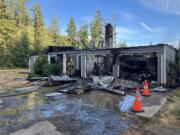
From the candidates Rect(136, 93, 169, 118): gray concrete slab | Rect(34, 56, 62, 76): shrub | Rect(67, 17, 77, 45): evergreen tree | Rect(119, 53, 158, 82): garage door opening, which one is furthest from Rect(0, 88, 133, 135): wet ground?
Rect(67, 17, 77, 45): evergreen tree

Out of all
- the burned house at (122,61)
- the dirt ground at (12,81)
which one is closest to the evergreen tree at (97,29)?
the burned house at (122,61)

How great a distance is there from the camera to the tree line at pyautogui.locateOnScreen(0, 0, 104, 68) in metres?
36.5

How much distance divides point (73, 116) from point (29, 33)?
38995mm

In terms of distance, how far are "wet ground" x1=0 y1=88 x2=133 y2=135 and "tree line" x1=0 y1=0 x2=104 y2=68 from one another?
74.7 feet

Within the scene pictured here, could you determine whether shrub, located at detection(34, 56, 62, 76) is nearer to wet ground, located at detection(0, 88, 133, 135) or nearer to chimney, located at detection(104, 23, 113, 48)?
chimney, located at detection(104, 23, 113, 48)

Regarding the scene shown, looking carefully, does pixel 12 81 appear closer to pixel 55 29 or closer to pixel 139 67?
pixel 139 67

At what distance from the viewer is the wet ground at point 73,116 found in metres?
4.43

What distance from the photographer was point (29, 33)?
134 ft

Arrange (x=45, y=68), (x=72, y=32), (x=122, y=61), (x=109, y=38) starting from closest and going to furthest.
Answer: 1. (x=122, y=61)
2. (x=45, y=68)
3. (x=109, y=38)
4. (x=72, y=32)

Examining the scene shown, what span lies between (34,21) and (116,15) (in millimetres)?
22888

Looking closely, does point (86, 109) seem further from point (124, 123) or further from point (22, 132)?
point (22, 132)

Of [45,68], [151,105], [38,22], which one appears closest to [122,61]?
[45,68]

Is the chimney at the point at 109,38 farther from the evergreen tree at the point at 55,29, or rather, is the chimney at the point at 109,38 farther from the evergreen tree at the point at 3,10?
the evergreen tree at the point at 55,29

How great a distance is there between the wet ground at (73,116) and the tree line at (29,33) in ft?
74.7
